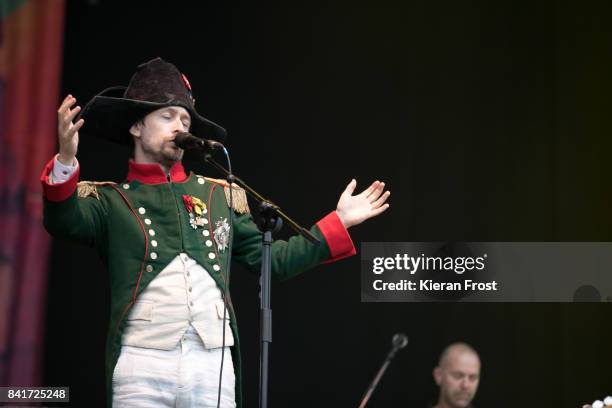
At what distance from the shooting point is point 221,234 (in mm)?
3119

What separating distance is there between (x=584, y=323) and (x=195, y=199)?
7.18 feet

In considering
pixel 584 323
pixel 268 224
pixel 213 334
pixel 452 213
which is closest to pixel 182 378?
pixel 213 334

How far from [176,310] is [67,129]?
639mm

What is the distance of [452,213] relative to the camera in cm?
443

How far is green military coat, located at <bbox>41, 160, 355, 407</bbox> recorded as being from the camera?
288cm

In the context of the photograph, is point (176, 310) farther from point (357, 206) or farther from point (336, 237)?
point (357, 206)

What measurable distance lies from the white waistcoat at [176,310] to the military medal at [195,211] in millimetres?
127

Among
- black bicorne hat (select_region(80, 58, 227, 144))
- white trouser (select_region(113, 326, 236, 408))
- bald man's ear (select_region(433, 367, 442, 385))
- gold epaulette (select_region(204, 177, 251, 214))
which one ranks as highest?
black bicorne hat (select_region(80, 58, 227, 144))

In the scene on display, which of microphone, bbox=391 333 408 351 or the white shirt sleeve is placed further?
microphone, bbox=391 333 408 351

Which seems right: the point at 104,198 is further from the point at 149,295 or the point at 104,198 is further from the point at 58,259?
the point at 58,259

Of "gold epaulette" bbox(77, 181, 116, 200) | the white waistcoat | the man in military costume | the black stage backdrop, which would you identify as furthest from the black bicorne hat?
the black stage backdrop

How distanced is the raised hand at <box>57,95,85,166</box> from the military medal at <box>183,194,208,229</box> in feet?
1.40

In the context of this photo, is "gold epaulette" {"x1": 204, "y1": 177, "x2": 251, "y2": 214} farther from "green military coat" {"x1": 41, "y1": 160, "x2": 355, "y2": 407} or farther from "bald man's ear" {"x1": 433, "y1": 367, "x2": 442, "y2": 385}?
"bald man's ear" {"x1": 433, "y1": 367, "x2": 442, "y2": 385}

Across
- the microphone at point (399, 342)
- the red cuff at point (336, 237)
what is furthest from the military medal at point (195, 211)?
the microphone at point (399, 342)
